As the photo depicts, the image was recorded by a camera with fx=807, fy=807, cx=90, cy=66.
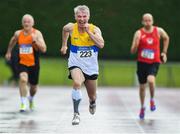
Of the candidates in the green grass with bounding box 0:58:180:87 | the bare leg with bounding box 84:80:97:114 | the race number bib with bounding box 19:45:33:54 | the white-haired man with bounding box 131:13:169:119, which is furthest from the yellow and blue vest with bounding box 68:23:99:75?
the green grass with bounding box 0:58:180:87

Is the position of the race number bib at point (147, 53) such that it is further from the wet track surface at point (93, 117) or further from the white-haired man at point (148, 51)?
the wet track surface at point (93, 117)

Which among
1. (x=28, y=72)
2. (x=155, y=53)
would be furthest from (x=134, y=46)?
(x=28, y=72)

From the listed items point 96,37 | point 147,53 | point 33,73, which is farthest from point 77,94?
point 33,73

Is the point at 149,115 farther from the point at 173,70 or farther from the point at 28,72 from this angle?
the point at 173,70

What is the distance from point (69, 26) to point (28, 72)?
495 cm

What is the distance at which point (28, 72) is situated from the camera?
18.3m

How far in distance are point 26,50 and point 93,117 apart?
94.3 inches

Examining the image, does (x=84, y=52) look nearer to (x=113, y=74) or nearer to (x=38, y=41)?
(x=38, y=41)

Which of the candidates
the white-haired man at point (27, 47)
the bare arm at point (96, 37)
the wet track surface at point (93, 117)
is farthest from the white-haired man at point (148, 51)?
the bare arm at point (96, 37)

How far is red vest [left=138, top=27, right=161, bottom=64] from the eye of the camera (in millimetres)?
16641

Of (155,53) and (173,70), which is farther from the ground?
(155,53)

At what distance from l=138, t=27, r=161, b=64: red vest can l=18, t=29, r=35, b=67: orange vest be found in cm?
255

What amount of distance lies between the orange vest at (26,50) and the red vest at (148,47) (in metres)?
2.55

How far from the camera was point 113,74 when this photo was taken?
33.8 m
